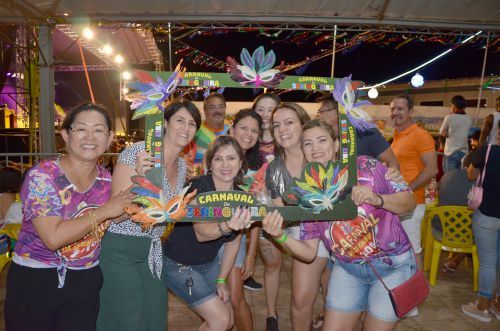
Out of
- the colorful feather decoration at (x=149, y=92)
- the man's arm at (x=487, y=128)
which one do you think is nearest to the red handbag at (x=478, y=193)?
the man's arm at (x=487, y=128)

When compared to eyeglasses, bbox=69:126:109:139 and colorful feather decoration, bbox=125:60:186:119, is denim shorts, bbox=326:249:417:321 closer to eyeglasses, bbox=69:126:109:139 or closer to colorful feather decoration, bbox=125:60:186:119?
colorful feather decoration, bbox=125:60:186:119

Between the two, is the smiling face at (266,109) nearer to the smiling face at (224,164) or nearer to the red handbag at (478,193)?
the smiling face at (224,164)

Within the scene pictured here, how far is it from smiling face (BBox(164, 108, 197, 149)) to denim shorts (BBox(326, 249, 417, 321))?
3.80ft

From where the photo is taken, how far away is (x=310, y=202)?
75.8 inches

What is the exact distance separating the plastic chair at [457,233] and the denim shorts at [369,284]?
2.49 m

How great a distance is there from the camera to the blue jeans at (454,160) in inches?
215

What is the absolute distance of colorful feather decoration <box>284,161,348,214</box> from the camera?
1916 millimetres

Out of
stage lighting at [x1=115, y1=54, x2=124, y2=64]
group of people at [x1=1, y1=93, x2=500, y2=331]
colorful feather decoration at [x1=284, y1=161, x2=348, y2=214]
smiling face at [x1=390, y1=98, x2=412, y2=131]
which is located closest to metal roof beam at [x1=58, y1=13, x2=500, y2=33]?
smiling face at [x1=390, y1=98, x2=412, y2=131]

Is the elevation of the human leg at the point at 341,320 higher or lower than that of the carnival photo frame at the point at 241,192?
lower

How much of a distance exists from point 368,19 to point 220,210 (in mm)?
4489

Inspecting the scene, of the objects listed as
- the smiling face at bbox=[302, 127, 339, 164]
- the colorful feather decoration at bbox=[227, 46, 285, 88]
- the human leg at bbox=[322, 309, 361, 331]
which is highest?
the colorful feather decoration at bbox=[227, 46, 285, 88]

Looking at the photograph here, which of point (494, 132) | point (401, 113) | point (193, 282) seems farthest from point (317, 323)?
point (494, 132)

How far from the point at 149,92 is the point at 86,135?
381 millimetres

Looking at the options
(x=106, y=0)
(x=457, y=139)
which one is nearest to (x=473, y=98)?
(x=457, y=139)
